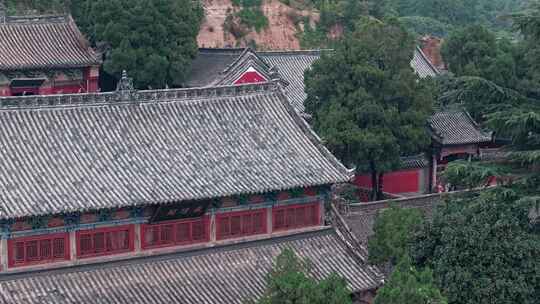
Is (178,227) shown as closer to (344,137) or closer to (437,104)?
(344,137)

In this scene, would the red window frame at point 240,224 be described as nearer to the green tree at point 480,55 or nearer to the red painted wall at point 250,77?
the red painted wall at point 250,77

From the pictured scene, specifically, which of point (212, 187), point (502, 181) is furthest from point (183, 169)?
point (502, 181)

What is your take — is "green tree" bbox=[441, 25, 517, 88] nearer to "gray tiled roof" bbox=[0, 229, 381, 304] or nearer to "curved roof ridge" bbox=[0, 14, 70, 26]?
"curved roof ridge" bbox=[0, 14, 70, 26]

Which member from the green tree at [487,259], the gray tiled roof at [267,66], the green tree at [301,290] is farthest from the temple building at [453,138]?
the green tree at [301,290]

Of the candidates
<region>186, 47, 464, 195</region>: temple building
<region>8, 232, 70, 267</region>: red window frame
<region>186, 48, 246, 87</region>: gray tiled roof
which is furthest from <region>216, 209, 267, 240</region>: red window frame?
<region>186, 48, 246, 87</region>: gray tiled roof

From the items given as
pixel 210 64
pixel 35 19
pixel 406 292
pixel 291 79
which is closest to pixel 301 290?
pixel 406 292

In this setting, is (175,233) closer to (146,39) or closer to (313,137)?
(313,137)
